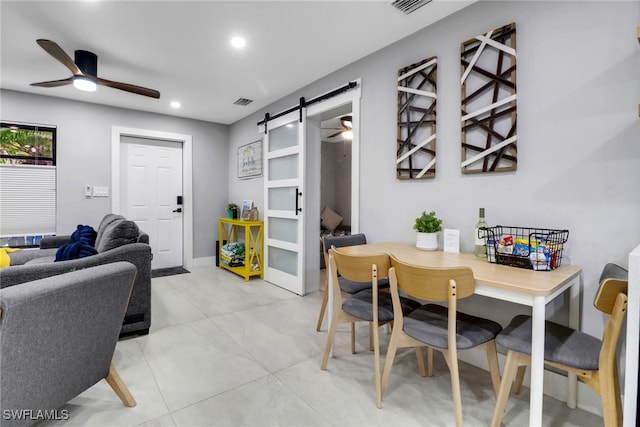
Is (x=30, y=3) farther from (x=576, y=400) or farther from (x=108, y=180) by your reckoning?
(x=576, y=400)

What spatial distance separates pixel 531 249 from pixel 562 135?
690mm

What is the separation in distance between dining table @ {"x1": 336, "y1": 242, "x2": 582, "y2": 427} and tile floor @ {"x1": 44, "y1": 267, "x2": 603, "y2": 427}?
44 centimetres

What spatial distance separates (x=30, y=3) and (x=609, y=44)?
3555 millimetres

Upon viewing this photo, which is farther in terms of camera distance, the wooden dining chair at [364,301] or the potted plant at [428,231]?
the potted plant at [428,231]

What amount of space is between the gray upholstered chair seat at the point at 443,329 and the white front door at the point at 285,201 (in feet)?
6.79

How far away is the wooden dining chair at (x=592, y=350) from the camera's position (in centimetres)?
113

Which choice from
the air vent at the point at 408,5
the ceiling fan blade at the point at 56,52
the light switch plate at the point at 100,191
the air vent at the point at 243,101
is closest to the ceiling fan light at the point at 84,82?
the ceiling fan blade at the point at 56,52

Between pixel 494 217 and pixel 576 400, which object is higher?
pixel 494 217

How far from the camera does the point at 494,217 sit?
2020 millimetres

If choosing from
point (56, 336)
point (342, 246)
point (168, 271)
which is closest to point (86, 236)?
point (168, 271)

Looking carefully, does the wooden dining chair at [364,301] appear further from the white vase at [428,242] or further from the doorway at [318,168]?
the doorway at [318,168]

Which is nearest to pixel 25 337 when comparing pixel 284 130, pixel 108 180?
pixel 284 130

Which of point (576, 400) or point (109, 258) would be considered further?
point (109, 258)

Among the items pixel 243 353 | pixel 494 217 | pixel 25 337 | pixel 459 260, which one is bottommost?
pixel 243 353
